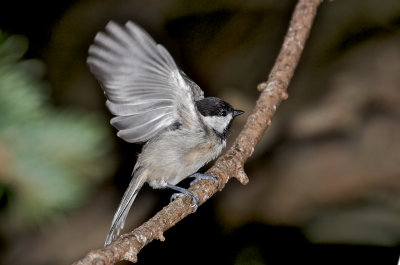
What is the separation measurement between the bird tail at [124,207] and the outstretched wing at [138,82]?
0.27 meters

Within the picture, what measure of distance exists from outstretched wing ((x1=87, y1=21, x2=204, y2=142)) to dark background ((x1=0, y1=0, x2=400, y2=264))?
17 cm

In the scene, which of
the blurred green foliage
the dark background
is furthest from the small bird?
the blurred green foliage

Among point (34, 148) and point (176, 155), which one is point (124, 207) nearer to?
point (176, 155)

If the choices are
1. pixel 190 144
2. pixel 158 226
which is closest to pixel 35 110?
pixel 158 226

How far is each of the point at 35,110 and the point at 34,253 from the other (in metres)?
1.63

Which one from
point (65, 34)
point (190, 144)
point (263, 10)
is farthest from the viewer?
point (263, 10)

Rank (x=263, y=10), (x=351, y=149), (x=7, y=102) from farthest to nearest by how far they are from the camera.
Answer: (x=263, y=10)
(x=351, y=149)
(x=7, y=102)

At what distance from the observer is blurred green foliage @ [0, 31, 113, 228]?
0.84 metres

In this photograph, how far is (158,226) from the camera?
1.13 m

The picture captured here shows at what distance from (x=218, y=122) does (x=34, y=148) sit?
49.1 inches

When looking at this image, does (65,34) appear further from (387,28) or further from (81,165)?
(81,165)

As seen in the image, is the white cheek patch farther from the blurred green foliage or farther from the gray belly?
the blurred green foliage

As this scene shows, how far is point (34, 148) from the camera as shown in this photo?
2.79 ft

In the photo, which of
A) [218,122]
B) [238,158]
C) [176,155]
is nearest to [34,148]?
[238,158]
